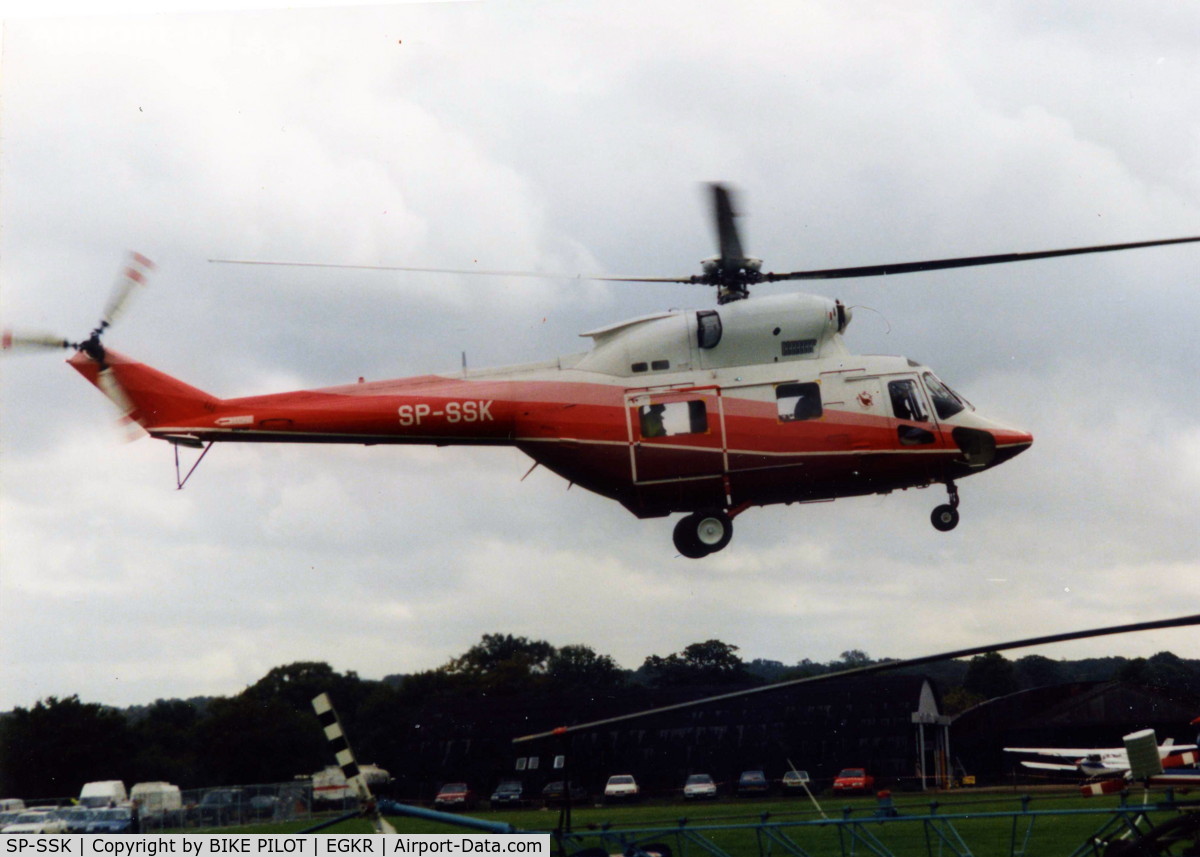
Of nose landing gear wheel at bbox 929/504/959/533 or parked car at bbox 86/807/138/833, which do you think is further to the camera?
parked car at bbox 86/807/138/833

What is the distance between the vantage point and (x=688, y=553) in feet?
49.3

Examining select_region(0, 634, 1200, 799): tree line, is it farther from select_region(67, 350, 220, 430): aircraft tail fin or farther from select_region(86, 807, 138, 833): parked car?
select_region(67, 350, 220, 430): aircraft tail fin

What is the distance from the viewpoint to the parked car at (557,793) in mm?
14844

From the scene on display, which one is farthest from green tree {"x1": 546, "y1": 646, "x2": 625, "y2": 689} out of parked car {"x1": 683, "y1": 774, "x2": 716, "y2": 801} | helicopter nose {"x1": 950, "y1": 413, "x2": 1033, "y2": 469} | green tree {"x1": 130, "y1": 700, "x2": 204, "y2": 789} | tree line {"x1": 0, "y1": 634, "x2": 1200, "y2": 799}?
helicopter nose {"x1": 950, "y1": 413, "x2": 1033, "y2": 469}

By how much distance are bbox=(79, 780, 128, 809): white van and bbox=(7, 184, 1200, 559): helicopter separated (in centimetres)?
537

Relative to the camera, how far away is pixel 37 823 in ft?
50.7

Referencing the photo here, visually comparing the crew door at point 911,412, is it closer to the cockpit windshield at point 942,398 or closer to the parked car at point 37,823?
the cockpit windshield at point 942,398

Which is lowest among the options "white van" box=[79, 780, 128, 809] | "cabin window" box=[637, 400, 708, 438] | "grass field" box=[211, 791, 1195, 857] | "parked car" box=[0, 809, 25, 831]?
"grass field" box=[211, 791, 1195, 857]

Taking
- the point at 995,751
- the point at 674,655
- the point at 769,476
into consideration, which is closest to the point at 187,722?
the point at 674,655

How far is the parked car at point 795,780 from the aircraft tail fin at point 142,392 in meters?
8.18

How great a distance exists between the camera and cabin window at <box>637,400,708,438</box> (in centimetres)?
1440

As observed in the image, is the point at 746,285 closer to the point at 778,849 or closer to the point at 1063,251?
the point at 1063,251

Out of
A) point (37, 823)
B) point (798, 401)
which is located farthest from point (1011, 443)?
point (37, 823)

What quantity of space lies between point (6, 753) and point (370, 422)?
7442 millimetres
